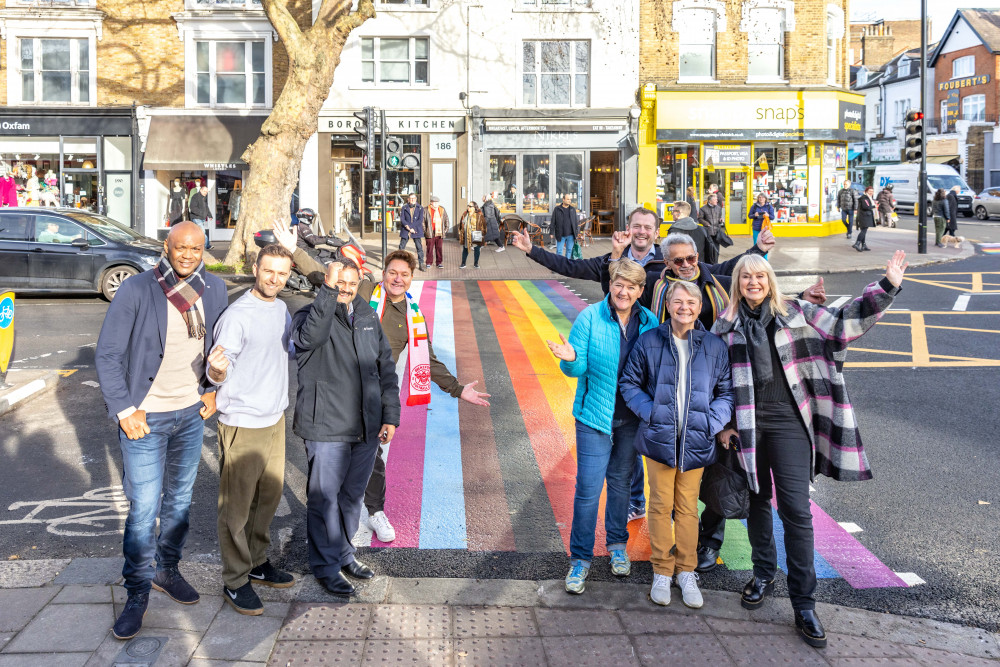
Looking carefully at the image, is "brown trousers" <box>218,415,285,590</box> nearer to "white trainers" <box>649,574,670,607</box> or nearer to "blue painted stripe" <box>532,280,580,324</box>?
"white trainers" <box>649,574,670,607</box>

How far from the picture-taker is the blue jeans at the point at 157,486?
442cm

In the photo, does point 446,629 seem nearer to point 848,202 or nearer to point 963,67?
point 848,202

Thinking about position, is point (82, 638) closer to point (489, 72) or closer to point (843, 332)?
point (843, 332)

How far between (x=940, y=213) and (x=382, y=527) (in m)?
25.7

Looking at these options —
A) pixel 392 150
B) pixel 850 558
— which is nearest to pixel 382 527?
pixel 850 558

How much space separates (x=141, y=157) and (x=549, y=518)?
25.9 meters

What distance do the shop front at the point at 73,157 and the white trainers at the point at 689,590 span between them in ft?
87.8

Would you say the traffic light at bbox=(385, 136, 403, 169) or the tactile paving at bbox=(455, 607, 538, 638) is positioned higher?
the traffic light at bbox=(385, 136, 403, 169)

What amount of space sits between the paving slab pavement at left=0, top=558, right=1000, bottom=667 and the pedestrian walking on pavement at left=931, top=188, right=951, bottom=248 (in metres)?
24.9

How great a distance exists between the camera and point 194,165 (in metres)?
28.0

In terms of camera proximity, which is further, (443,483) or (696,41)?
(696,41)

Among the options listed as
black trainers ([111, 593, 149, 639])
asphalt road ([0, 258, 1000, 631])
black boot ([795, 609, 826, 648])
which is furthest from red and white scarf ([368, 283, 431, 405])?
black boot ([795, 609, 826, 648])

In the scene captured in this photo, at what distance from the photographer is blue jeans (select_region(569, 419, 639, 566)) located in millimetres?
5012

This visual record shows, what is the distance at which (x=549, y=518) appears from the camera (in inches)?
242
